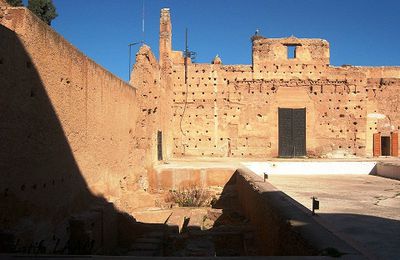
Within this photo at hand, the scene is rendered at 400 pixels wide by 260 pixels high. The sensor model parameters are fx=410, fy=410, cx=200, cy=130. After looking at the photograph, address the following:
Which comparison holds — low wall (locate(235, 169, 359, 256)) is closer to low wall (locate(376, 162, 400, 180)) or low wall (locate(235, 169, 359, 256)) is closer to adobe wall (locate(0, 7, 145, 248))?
adobe wall (locate(0, 7, 145, 248))

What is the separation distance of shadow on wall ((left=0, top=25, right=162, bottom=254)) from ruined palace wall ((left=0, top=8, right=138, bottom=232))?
0.05ft

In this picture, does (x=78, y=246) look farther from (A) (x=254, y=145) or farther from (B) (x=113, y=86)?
(A) (x=254, y=145)

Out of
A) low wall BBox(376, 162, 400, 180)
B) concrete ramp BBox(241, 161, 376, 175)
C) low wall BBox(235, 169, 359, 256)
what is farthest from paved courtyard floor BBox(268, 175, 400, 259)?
concrete ramp BBox(241, 161, 376, 175)

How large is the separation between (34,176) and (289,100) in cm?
1865

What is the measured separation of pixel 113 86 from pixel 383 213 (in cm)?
741

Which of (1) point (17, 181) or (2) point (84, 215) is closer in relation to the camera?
(1) point (17, 181)

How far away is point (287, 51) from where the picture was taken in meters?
23.2

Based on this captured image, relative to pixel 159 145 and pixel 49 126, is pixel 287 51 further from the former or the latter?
pixel 49 126

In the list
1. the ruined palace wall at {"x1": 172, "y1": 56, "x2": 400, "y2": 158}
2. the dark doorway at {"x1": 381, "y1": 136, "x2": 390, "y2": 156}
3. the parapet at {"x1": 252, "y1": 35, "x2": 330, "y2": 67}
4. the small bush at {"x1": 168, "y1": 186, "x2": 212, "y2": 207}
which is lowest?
the small bush at {"x1": 168, "y1": 186, "x2": 212, "y2": 207}

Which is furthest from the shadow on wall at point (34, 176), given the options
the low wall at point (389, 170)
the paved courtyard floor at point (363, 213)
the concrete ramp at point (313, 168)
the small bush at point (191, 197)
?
the low wall at point (389, 170)

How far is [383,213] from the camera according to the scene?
7.37 metres

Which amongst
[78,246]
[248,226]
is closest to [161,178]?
[248,226]

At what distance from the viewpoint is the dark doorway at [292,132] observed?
76.4ft

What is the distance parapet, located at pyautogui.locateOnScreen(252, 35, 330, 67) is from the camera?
23.0 meters
